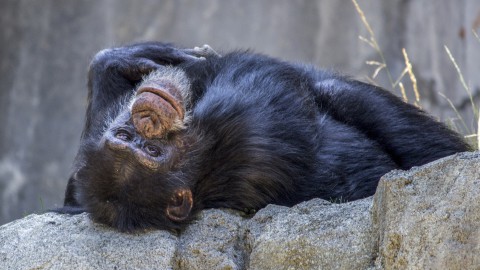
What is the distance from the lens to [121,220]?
143 inches

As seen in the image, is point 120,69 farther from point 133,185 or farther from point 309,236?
point 309,236

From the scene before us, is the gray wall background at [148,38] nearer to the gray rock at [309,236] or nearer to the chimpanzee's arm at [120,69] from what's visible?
the chimpanzee's arm at [120,69]

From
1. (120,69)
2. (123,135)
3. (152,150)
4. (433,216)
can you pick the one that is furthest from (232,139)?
(433,216)

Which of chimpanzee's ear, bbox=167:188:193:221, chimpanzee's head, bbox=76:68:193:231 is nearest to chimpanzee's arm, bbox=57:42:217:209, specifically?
chimpanzee's head, bbox=76:68:193:231

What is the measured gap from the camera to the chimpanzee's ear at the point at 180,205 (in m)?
3.65

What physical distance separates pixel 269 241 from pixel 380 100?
4.48ft

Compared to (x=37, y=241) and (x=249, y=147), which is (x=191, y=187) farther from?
(x=37, y=241)

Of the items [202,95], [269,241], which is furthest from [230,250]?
[202,95]

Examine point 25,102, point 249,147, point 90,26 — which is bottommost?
point 25,102

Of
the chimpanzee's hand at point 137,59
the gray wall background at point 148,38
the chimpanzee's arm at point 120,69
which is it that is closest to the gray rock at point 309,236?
the chimpanzee's arm at point 120,69

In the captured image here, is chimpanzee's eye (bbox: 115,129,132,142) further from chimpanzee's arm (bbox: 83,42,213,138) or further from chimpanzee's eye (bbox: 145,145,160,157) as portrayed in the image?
chimpanzee's arm (bbox: 83,42,213,138)

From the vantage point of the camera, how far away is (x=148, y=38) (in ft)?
31.0

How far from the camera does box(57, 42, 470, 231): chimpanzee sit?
3705mm

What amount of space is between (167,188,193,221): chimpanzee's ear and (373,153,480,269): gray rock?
0.96 meters
